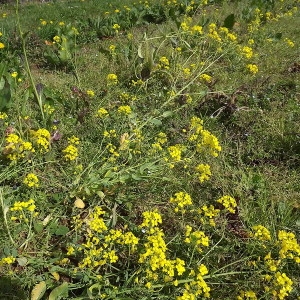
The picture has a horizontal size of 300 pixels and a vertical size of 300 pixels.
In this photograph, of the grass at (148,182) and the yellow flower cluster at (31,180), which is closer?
the grass at (148,182)

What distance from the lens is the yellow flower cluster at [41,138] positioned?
2.34m

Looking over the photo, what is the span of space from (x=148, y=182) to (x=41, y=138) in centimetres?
70

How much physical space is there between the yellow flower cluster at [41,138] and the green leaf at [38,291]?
816 millimetres

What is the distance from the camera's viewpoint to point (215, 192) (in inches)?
99.0

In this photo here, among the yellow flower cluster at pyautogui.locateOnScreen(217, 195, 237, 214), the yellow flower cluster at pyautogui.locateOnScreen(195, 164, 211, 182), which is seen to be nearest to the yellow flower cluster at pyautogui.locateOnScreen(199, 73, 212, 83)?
the yellow flower cluster at pyautogui.locateOnScreen(195, 164, 211, 182)

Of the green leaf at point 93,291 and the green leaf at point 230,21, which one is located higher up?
the green leaf at point 230,21

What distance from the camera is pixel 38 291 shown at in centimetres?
181

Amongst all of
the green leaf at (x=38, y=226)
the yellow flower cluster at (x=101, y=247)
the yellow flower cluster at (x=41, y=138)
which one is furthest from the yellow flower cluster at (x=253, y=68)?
the green leaf at (x=38, y=226)

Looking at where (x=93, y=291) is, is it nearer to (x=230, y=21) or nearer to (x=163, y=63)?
(x=163, y=63)

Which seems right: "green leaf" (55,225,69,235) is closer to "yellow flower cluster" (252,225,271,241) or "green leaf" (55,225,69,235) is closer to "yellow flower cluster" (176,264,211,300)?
"yellow flower cluster" (176,264,211,300)

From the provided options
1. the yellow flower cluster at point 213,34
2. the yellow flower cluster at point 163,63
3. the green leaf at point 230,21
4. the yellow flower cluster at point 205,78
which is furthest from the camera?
the green leaf at point 230,21

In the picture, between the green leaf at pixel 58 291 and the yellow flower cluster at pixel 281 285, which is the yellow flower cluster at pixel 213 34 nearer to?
the yellow flower cluster at pixel 281 285

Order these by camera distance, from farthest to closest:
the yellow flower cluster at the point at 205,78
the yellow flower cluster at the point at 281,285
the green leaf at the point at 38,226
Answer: the yellow flower cluster at the point at 205,78 < the green leaf at the point at 38,226 < the yellow flower cluster at the point at 281,285

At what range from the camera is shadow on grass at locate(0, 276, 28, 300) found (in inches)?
73.2
